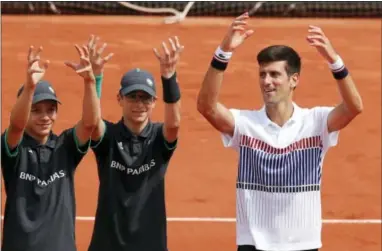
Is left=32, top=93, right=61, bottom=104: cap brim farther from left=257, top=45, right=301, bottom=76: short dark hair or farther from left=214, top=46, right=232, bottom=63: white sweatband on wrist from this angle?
left=257, top=45, right=301, bottom=76: short dark hair

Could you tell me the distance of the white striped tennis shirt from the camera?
8.40 meters

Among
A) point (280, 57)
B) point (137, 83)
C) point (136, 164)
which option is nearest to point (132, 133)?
point (136, 164)

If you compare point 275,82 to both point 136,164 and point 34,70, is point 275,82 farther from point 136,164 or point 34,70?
point 34,70

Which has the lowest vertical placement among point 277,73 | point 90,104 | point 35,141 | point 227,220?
point 227,220

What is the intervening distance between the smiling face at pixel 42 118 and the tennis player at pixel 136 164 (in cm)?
41

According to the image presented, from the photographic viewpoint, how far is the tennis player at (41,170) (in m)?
8.76

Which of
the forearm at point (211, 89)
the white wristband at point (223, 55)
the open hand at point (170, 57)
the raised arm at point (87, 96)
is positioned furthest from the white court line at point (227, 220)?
the white wristband at point (223, 55)

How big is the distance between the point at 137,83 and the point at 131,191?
879 millimetres

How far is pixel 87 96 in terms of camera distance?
879 cm

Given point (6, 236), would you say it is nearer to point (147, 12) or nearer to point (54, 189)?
point (54, 189)

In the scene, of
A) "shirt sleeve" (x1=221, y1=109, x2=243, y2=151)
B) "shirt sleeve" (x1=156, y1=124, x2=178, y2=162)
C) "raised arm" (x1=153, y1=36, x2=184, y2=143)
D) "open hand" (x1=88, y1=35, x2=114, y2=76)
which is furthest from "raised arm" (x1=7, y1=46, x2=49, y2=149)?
"shirt sleeve" (x1=221, y1=109, x2=243, y2=151)

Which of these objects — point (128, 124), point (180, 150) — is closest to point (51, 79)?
point (180, 150)

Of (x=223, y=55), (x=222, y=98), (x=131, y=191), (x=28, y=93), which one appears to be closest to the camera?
(x=223, y=55)

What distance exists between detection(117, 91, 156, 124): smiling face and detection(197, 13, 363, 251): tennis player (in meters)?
0.82
